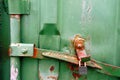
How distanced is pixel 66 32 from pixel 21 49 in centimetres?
29

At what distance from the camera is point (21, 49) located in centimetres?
153

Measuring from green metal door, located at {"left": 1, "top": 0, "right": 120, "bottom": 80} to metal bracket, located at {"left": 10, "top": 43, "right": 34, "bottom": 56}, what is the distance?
0.04 metres

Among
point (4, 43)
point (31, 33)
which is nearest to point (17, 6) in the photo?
point (31, 33)

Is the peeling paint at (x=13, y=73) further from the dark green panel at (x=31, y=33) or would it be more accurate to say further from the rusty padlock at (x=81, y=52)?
the rusty padlock at (x=81, y=52)

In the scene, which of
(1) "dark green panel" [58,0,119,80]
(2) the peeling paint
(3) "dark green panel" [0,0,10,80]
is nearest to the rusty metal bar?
(2) the peeling paint

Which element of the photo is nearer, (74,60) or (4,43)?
(74,60)

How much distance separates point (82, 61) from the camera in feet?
4.96

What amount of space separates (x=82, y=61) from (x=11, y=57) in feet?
1.37

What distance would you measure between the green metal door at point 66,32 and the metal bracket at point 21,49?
0.04 meters

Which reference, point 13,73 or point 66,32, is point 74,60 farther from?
point 13,73

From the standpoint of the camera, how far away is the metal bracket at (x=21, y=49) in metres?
1.53

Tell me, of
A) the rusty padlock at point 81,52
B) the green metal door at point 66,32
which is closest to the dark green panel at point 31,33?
the green metal door at point 66,32

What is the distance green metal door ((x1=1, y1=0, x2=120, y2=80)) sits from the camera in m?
1.58

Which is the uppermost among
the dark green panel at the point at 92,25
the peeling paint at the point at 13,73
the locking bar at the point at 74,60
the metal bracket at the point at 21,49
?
the dark green panel at the point at 92,25
